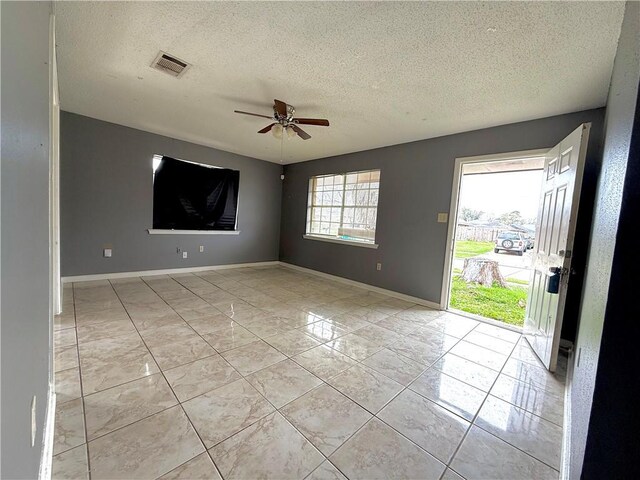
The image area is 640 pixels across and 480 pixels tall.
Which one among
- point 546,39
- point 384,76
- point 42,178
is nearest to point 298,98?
point 384,76

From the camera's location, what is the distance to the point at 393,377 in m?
1.99

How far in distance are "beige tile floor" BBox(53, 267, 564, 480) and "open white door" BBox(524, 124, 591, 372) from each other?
0.96 ft

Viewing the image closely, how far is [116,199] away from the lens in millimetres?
4066

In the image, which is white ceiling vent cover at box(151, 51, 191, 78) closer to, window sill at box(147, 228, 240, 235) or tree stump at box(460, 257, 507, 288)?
window sill at box(147, 228, 240, 235)

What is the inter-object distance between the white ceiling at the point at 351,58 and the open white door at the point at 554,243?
0.57 m

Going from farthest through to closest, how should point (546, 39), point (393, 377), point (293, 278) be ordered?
point (293, 278) < point (393, 377) < point (546, 39)

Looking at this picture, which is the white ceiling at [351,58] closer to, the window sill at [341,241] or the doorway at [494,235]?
the doorway at [494,235]

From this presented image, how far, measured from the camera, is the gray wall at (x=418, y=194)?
292 centimetres

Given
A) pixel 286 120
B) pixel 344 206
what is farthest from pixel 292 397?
pixel 344 206

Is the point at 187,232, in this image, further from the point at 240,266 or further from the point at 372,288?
the point at 372,288

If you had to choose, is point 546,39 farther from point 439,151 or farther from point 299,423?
point 299,423

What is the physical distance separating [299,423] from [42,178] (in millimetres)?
1677

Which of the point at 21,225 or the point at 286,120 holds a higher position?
the point at 286,120

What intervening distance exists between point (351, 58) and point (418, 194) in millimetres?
2351
